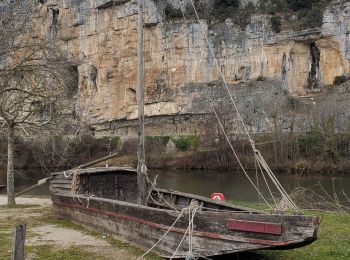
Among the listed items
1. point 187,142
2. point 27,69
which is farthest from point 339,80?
point 27,69

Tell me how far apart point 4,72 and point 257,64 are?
2151 inches

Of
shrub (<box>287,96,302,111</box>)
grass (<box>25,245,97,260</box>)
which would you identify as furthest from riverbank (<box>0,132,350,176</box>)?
grass (<box>25,245,97,260</box>)

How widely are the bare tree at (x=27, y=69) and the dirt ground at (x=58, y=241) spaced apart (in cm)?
303

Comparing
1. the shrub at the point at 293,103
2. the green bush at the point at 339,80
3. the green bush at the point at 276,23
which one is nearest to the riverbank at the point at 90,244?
the shrub at the point at 293,103

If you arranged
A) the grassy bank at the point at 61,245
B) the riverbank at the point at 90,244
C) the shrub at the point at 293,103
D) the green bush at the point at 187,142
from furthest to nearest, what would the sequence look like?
the shrub at the point at 293,103 < the green bush at the point at 187,142 < the grassy bank at the point at 61,245 < the riverbank at the point at 90,244

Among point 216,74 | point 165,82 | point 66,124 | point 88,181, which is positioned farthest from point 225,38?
point 88,181

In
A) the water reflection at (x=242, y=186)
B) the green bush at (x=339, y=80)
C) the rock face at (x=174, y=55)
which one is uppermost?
the rock face at (x=174, y=55)

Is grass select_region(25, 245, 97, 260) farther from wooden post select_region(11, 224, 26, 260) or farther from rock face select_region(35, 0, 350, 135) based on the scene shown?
rock face select_region(35, 0, 350, 135)

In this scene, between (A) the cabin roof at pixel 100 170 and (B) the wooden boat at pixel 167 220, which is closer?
(B) the wooden boat at pixel 167 220

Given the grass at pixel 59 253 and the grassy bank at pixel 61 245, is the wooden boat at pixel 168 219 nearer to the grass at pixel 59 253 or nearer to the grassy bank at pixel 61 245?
the grassy bank at pixel 61 245

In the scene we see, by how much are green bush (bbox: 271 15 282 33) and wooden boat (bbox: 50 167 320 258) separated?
52.9 metres

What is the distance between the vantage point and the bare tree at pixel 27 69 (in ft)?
29.9

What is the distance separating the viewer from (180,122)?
63031 mm

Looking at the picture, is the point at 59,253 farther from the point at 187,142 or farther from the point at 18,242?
the point at 187,142
